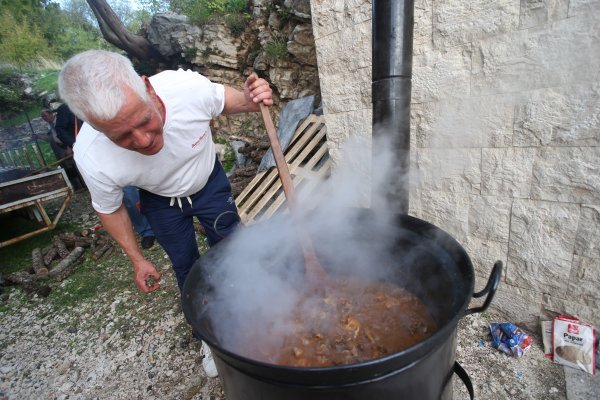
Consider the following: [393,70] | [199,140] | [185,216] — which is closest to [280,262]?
[185,216]

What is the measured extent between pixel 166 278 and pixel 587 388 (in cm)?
395

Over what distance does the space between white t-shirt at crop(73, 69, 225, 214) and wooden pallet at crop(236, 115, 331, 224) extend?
1.58 meters

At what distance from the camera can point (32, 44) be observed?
2153 cm

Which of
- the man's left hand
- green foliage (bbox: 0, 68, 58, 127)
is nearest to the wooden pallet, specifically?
the man's left hand

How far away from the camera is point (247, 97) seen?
7.27 ft

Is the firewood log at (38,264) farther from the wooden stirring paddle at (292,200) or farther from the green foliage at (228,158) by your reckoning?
the wooden stirring paddle at (292,200)

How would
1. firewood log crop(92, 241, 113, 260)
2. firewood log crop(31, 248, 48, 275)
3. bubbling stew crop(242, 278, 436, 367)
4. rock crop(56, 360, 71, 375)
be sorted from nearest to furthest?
bubbling stew crop(242, 278, 436, 367), rock crop(56, 360, 71, 375), firewood log crop(31, 248, 48, 275), firewood log crop(92, 241, 113, 260)

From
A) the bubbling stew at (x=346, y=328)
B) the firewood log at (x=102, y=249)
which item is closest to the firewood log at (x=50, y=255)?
the firewood log at (x=102, y=249)

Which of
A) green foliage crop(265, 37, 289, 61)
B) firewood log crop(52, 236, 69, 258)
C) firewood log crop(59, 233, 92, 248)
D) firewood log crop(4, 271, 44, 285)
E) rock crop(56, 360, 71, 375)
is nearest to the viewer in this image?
rock crop(56, 360, 71, 375)

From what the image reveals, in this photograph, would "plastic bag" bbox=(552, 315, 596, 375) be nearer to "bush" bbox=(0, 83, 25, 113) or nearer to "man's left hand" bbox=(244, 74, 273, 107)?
"man's left hand" bbox=(244, 74, 273, 107)

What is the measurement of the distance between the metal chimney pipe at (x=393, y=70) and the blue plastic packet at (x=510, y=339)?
1481 millimetres

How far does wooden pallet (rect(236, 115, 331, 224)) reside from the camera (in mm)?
3691

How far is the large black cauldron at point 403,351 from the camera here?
984 millimetres

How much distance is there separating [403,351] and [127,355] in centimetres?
284
